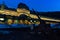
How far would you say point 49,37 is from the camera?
1289mm

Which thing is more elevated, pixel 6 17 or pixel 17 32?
pixel 6 17

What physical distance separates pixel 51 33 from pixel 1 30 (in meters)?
0.53

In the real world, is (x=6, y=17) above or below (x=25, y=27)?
above

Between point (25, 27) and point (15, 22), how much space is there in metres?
0.26

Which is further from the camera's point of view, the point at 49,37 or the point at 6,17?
the point at 6,17

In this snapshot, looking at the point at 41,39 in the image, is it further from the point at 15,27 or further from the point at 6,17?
the point at 6,17

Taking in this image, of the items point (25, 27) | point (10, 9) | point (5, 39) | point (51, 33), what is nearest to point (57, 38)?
point (51, 33)

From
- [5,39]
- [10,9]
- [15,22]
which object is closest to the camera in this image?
[5,39]

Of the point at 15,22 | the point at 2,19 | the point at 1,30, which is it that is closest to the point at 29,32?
the point at 1,30

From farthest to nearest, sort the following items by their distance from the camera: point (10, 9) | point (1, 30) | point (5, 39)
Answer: point (10, 9), point (1, 30), point (5, 39)

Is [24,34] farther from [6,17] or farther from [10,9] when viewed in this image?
[10,9]

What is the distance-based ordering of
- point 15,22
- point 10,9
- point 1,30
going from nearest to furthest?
point 1,30
point 15,22
point 10,9

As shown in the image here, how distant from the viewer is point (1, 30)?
1405 mm

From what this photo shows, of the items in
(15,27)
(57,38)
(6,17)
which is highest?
(6,17)
